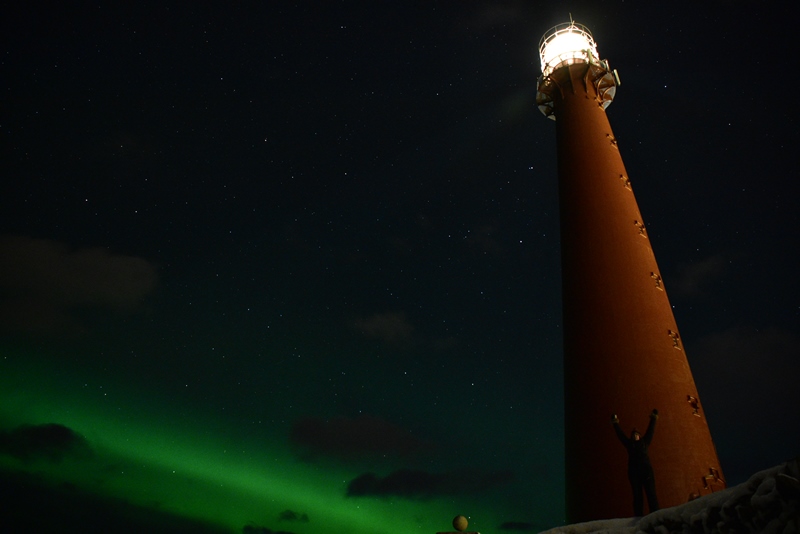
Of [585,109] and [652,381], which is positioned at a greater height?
[585,109]

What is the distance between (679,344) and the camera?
1239 centimetres

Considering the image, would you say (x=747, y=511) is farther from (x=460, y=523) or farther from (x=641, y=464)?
(x=641, y=464)

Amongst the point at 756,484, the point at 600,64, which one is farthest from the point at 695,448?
the point at 600,64

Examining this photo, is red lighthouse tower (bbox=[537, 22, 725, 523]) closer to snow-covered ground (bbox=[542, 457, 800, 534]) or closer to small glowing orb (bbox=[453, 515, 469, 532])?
small glowing orb (bbox=[453, 515, 469, 532])

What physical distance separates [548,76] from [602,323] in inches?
397

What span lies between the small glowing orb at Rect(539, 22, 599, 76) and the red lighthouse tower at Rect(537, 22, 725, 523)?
354 cm

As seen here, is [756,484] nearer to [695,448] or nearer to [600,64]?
[695,448]

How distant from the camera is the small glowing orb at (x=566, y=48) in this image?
18844 mm

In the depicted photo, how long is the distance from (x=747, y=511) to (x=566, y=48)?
19152 millimetres

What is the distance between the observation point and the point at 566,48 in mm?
19297

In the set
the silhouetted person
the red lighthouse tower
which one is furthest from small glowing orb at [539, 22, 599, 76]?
the silhouetted person

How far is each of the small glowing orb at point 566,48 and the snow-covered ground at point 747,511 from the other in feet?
57.0

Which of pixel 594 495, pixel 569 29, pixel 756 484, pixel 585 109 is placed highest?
pixel 569 29

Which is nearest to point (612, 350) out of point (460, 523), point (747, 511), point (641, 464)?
point (641, 464)
